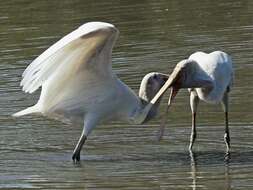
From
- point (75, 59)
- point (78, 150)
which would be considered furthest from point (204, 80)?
point (78, 150)

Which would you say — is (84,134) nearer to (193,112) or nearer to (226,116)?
(193,112)

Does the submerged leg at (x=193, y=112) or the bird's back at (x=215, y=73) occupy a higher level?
the bird's back at (x=215, y=73)

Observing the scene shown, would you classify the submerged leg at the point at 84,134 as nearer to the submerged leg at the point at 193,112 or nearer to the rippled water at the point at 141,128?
the rippled water at the point at 141,128

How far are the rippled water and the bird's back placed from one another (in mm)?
569

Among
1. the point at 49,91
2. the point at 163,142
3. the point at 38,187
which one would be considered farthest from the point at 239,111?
the point at 38,187

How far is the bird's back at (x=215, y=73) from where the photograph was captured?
1266cm

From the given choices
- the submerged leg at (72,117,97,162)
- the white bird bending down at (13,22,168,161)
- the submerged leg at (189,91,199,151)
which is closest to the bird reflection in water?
the submerged leg at (189,91,199,151)

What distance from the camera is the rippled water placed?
11430mm

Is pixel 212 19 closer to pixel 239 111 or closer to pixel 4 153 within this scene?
pixel 239 111

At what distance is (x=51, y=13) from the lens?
23.1m

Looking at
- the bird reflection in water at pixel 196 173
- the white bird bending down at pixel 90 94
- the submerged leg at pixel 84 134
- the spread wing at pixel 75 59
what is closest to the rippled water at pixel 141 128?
the bird reflection in water at pixel 196 173

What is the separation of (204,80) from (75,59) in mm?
1475

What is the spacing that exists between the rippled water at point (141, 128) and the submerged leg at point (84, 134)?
12 centimetres

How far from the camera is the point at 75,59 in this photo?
40.3 feet
